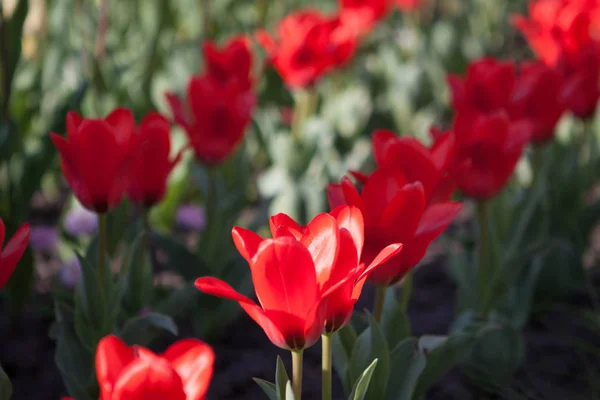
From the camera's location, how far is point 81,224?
5.95ft

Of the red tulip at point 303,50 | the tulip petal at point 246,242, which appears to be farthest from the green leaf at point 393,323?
the red tulip at point 303,50

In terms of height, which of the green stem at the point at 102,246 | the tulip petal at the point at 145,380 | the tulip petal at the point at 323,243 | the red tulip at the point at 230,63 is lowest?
the green stem at the point at 102,246

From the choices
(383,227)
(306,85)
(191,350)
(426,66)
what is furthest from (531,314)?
(426,66)

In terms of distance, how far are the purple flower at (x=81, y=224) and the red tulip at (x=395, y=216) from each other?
1.05 m

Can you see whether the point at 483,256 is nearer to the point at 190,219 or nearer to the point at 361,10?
the point at 190,219

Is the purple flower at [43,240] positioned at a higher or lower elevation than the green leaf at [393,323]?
lower

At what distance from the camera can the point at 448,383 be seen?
1.49m

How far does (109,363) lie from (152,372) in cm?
6

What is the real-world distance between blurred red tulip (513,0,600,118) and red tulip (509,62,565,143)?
8cm

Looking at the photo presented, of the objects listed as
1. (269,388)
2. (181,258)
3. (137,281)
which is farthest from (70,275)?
(269,388)

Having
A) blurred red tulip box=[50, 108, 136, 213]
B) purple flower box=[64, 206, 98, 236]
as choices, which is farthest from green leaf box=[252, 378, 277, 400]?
purple flower box=[64, 206, 98, 236]

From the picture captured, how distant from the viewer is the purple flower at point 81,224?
1.79 metres

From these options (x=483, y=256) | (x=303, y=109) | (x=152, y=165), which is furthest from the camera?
(x=303, y=109)

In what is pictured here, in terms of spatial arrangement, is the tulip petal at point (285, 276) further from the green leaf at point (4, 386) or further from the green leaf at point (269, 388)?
the green leaf at point (4, 386)
